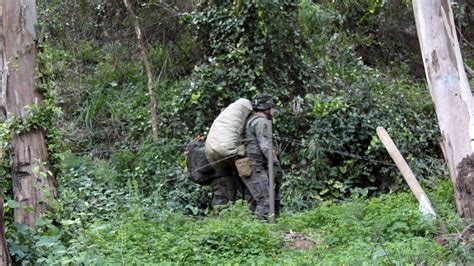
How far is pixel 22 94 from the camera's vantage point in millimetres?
8141

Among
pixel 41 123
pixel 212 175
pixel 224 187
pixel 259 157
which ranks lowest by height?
pixel 224 187

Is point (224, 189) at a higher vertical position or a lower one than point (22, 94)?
lower

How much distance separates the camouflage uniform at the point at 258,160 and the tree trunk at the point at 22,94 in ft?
12.7

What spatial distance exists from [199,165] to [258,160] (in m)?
1.07

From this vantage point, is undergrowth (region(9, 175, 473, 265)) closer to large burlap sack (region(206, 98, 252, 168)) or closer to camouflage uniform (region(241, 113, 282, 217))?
camouflage uniform (region(241, 113, 282, 217))

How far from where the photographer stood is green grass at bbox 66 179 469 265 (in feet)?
26.2

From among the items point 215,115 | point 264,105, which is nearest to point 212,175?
point 264,105

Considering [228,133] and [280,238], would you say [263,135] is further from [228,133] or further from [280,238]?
[280,238]

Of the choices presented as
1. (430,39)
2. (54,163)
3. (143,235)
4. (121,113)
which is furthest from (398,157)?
(121,113)

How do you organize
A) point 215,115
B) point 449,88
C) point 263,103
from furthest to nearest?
1. point 215,115
2. point 263,103
3. point 449,88

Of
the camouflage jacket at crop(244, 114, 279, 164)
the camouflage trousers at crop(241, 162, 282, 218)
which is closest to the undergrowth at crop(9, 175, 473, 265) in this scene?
the camouflage trousers at crop(241, 162, 282, 218)

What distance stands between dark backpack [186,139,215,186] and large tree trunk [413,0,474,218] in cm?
350

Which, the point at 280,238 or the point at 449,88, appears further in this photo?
the point at 449,88

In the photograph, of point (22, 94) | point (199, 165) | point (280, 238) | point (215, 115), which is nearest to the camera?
point (22, 94)
